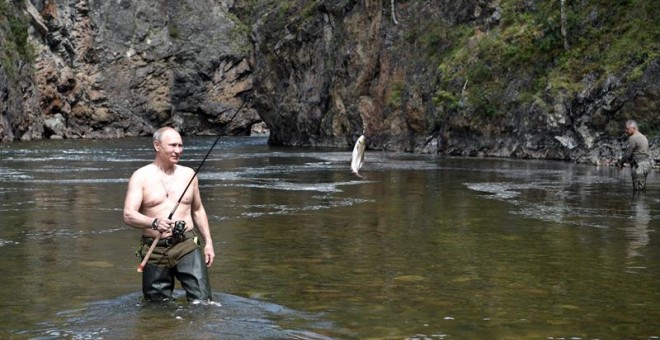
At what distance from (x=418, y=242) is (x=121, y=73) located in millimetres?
89625

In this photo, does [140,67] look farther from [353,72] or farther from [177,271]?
[177,271]

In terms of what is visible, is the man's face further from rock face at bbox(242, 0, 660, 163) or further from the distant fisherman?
rock face at bbox(242, 0, 660, 163)

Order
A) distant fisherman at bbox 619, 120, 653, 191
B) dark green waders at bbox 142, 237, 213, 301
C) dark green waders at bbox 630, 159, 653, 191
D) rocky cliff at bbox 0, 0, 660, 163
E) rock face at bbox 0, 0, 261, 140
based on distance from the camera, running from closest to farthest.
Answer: dark green waders at bbox 142, 237, 213, 301 → distant fisherman at bbox 619, 120, 653, 191 → dark green waders at bbox 630, 159, 653, 191 → rocky cliff at bbox 0, 0, 660, 163 → rock face at bbox 0, 0, 261, 140

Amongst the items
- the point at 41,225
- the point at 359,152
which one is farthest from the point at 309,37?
the point at 41,225

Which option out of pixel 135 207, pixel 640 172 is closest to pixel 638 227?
pixel 640 172

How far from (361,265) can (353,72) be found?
162 ft

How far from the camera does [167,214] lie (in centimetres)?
889

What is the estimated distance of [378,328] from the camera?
8680 mm

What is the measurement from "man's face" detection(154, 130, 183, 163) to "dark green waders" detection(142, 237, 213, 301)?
791mm

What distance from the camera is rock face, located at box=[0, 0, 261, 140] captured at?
86.2m

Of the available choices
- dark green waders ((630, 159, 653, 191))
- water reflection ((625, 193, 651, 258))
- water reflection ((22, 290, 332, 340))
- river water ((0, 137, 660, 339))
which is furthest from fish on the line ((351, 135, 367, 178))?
water reflection ((22, 290, 332, 340))

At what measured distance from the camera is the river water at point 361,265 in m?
8.78

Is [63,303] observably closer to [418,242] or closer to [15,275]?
[15,275]

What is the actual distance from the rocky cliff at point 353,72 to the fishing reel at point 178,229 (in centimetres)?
3018
